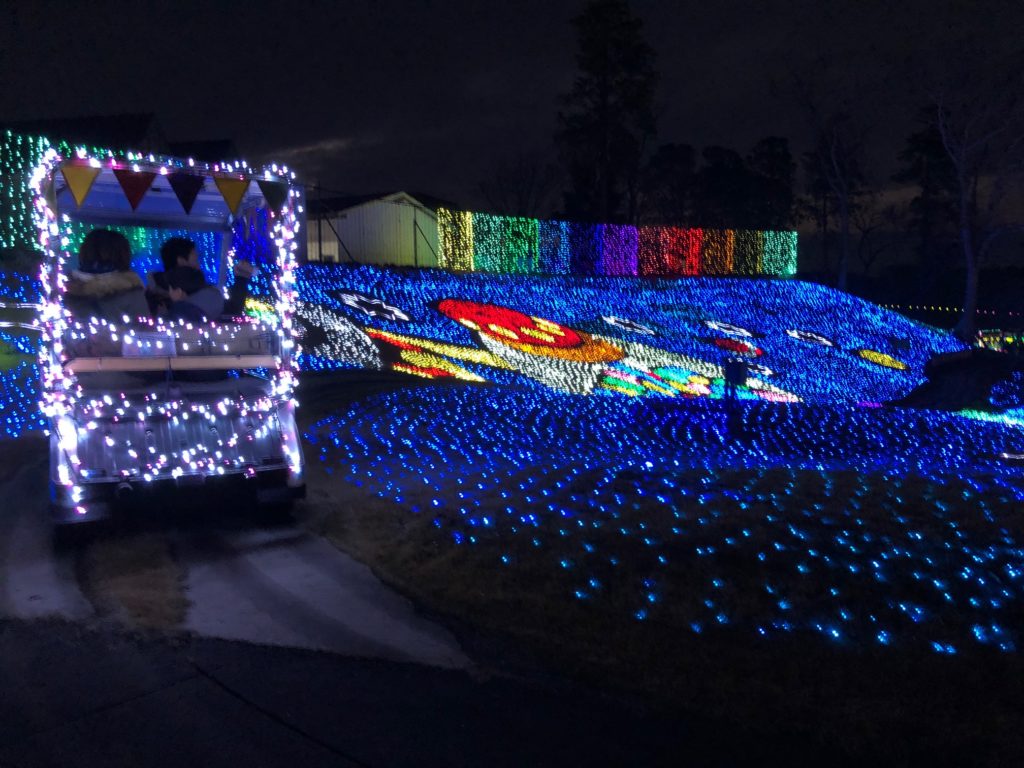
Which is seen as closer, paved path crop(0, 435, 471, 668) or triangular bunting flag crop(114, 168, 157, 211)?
paved path crop(0, 435, 471, 668)

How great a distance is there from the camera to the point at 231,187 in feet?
20.1

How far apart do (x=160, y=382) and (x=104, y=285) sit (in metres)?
0.84

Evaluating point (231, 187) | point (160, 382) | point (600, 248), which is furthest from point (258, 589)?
point (600, 248)

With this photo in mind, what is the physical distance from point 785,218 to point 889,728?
5132 cm

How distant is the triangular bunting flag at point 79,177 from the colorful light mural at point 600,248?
1951 cm

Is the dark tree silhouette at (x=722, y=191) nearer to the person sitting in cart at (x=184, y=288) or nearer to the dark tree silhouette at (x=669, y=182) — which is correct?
the dark tree silhouette at (x=669, y=182)

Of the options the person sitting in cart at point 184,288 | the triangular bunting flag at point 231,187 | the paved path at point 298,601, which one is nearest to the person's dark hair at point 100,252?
the person sitting in cart at point 184,288

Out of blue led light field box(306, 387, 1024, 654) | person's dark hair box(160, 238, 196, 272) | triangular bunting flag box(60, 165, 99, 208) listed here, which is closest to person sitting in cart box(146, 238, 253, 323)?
person's dark hair box(160, 238, 196, 272)

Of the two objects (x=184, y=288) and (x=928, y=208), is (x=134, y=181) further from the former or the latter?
(x=928, y=208)

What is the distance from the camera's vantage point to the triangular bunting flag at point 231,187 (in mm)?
6070

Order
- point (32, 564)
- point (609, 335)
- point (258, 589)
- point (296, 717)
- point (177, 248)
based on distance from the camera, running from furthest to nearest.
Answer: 1. point (609, 335)
2. point (177, 248)
3. point (32, 564)
4. point (258, 589)
5. point (296, 717)

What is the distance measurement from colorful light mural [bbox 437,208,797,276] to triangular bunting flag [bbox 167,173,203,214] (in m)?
19.2

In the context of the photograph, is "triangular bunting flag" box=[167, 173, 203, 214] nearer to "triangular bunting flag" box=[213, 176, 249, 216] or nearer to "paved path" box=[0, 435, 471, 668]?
"triangular bunting flag" box=[213, 176, 249, 216]

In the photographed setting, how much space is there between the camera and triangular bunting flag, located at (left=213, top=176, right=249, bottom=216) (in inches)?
239
